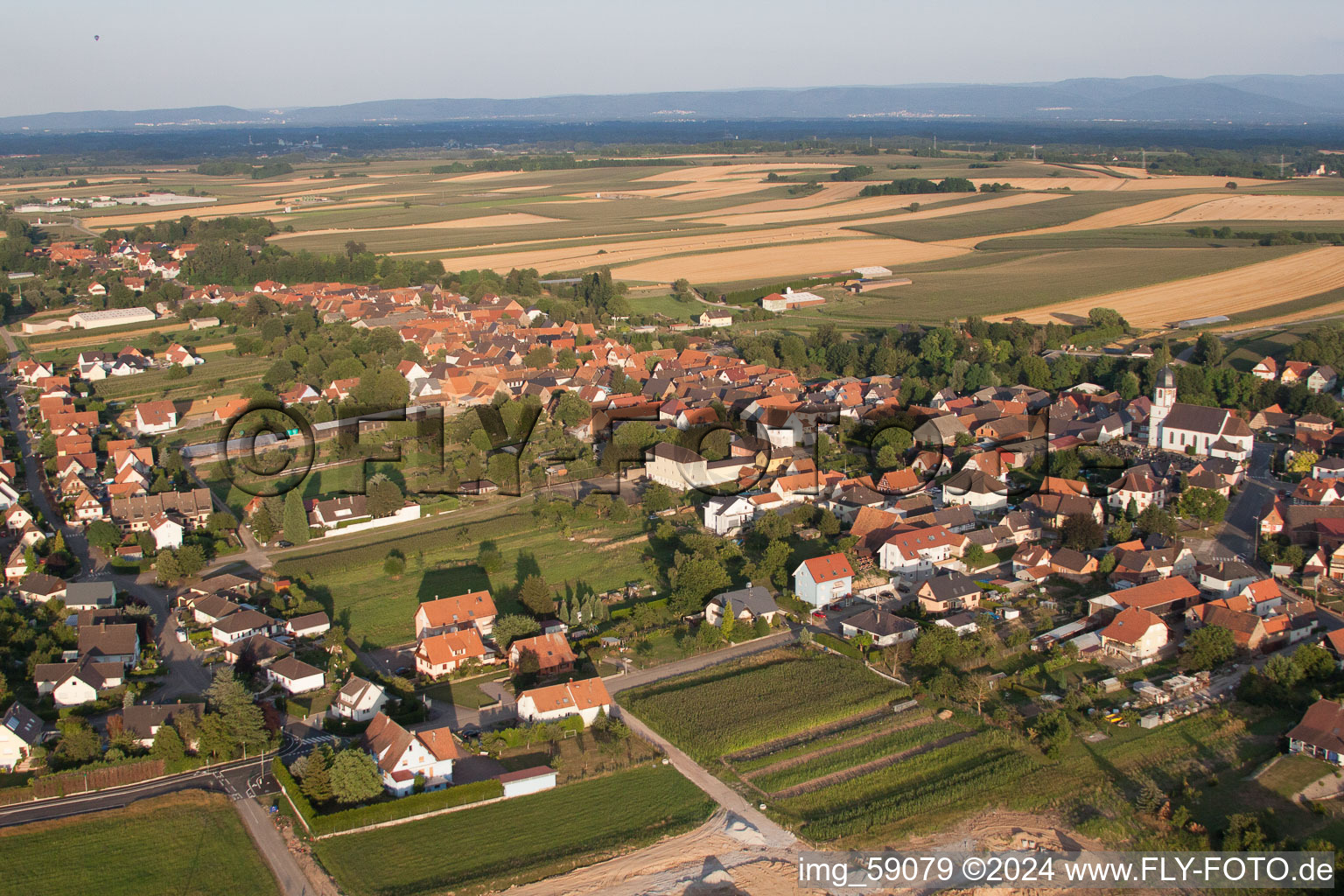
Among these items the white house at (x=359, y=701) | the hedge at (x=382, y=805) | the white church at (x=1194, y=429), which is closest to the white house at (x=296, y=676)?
the white house at (x=359, y=701)

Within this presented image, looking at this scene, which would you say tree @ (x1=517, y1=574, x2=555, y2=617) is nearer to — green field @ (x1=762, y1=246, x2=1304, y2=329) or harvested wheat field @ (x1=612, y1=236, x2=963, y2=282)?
green field @ (x1=762, y1=246, x2=1304, y2=329)

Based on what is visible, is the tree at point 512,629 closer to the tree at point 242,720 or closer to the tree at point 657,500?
the tree at point 242,720

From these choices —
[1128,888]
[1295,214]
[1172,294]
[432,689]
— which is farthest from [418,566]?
[1295,214]

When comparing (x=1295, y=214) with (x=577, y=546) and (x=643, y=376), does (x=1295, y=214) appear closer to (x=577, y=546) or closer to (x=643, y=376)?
(x=643, y=376)

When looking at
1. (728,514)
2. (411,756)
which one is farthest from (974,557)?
(411,756)

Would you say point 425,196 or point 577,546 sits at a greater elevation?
point 425,196

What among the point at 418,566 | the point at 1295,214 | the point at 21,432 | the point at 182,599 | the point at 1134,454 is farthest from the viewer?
the point at 1295,214
